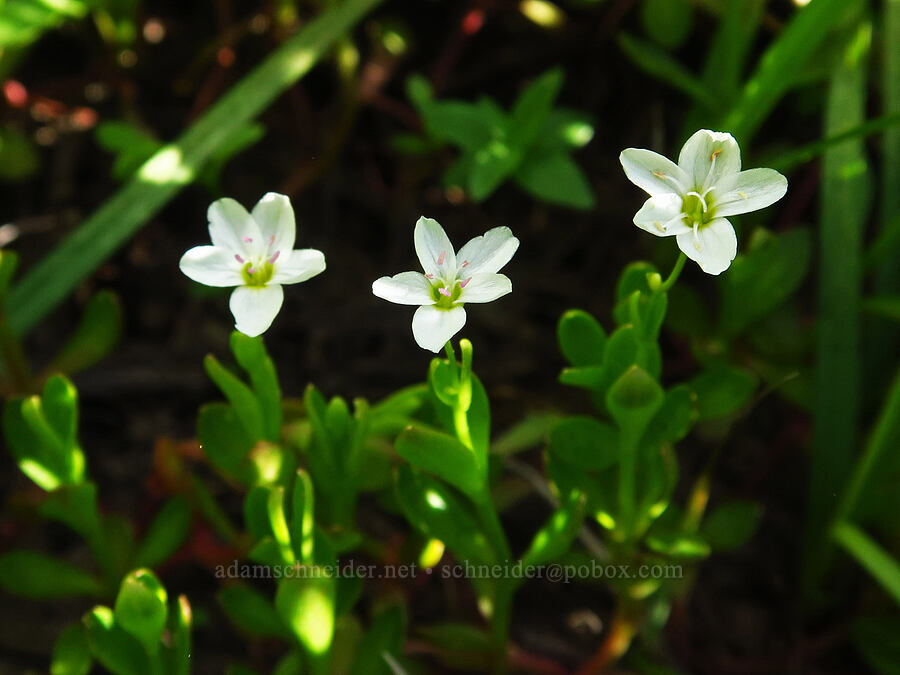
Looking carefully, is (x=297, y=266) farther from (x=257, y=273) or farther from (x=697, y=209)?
(x=697, y=209)

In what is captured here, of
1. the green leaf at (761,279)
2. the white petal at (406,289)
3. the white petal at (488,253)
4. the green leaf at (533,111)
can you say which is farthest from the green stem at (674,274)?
the green leaf at (533,111)

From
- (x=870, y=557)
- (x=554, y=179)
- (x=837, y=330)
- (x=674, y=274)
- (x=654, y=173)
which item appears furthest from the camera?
(x=554, y=179)

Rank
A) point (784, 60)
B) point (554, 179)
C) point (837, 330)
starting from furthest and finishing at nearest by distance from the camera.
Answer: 1. point (554, 179)
2. point (837, 330)
3. point (784, 60)

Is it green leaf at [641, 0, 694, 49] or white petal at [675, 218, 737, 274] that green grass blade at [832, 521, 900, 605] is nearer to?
white petal at [675, 218, 737, 274]

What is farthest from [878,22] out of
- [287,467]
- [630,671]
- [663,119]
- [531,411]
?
[287,467]

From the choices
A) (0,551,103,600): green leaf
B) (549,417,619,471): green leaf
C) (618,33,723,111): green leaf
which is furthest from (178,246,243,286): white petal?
(618,33,723,111): green leaf

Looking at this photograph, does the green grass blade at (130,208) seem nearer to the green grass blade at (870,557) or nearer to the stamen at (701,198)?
the stamen at (701,198)

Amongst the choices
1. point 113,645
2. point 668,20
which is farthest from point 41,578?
point 668,20
